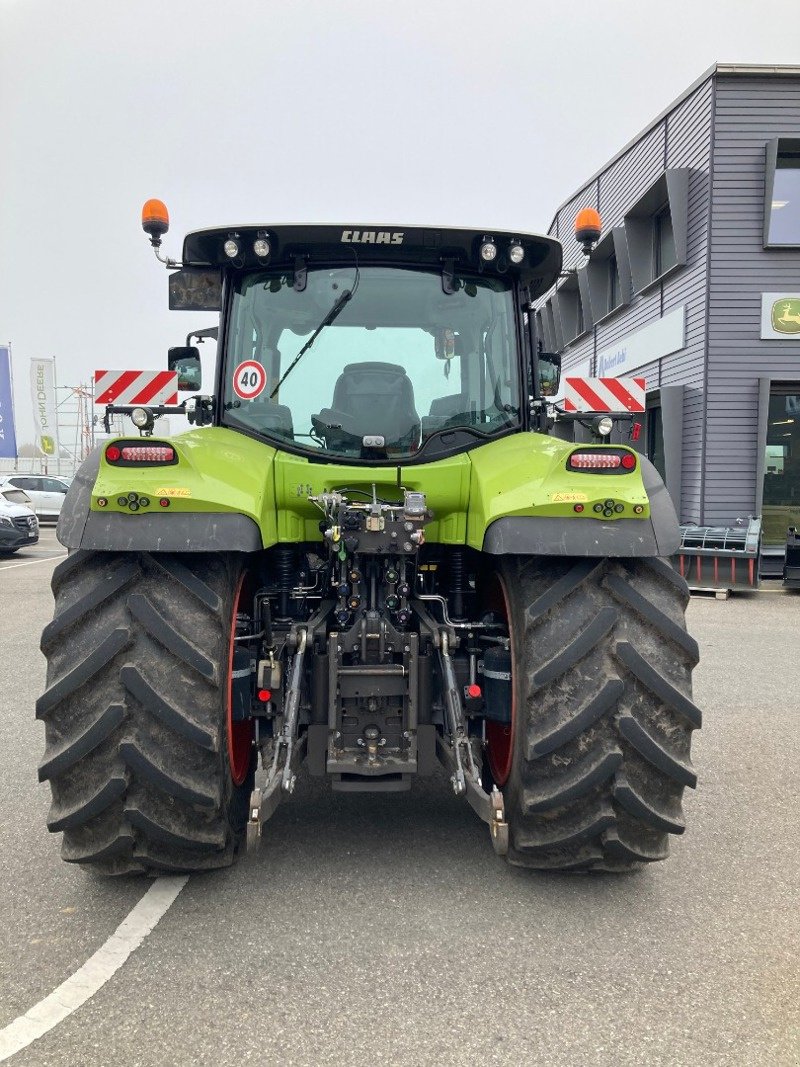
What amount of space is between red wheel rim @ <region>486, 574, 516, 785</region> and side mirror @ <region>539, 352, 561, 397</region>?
1177 mm

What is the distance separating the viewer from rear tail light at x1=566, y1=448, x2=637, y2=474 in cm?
287

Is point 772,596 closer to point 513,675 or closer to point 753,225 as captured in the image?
point 753,225

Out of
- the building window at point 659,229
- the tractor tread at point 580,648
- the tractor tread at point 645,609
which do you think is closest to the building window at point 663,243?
the building window at point 659,229

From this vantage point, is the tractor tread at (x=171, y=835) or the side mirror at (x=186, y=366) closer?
the tractor tread at (x=171, y=835)

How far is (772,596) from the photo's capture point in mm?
11367

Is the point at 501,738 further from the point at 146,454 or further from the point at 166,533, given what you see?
the point at 146,454

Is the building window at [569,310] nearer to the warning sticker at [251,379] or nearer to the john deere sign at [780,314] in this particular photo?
the john deere sign at [780,314]

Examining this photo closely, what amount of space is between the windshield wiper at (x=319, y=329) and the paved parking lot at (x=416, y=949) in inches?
78.0

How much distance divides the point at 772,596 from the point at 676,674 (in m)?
9.56

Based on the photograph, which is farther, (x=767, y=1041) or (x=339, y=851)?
(x=339, y=851)

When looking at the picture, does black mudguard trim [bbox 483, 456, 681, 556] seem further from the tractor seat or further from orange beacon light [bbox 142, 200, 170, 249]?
orange beacon light [bbox 142, 200, 170, 249]

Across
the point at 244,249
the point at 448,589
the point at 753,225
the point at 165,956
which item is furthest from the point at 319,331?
the point at 753,225

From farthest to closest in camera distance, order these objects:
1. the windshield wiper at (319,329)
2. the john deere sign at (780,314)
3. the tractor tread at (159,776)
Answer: the john deere sign at (780,314)
the windshield wiper at (319,329)
the tractor tread at (159,776)

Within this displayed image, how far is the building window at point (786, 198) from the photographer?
12.9 m
